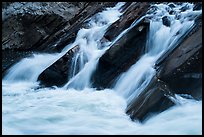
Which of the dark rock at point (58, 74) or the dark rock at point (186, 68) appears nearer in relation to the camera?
the dark rock at point (186, 68)

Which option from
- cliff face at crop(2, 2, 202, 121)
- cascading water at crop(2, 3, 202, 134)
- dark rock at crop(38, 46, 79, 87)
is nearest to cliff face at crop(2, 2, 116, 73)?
cliff face at crop(2, 2, 202, 121)

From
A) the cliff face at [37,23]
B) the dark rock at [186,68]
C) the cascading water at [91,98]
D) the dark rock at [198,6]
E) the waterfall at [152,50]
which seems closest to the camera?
the cascading water at [91,98]

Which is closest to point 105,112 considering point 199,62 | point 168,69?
point 168,69

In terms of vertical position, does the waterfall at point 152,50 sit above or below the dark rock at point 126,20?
below

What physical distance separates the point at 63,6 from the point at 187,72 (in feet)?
24.6

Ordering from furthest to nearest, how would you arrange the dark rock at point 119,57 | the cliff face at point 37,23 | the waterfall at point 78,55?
the cliff face at point 37,23
the waterfall at point 78,55
the dark rock at point 119,57

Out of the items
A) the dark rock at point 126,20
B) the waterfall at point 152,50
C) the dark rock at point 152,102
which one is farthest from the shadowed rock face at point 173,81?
the dark rock at point 126,20

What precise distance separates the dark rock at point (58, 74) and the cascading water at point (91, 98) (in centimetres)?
15

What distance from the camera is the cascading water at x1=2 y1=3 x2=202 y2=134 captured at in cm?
567

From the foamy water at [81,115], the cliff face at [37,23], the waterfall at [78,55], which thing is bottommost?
the foamy water at [81,115]

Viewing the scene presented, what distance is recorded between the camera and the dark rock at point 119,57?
8.07 m

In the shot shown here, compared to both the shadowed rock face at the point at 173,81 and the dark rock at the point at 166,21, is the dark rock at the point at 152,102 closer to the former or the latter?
the shadowed rock face at the point at 173,81

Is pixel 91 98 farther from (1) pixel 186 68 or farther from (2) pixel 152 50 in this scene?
(1) pixel 186 68

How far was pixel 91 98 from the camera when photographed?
7445 mm
